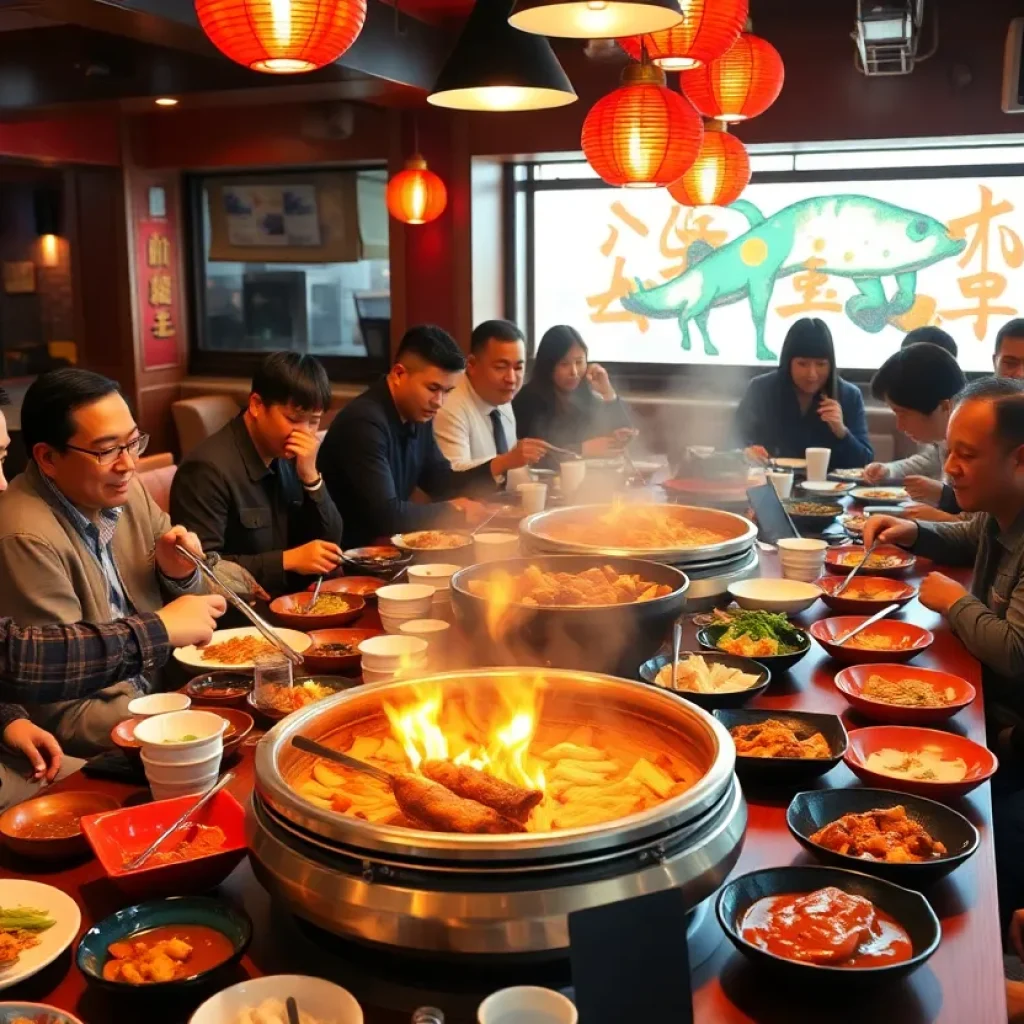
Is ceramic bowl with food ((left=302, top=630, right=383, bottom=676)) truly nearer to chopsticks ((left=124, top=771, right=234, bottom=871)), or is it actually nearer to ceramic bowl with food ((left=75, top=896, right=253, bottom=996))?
chopsticks ((left=124, top=771, right=234, bottom=871))

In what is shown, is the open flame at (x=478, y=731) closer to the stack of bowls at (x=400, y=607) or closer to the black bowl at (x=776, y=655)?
the black bowl at (x=776, y=655)

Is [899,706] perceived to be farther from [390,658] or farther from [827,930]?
[390,658]

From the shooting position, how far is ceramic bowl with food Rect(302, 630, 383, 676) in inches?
93.8

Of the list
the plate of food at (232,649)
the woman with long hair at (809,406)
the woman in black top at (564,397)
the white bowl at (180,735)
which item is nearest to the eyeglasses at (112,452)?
the plate of food at (232,649)

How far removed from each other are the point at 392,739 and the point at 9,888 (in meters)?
0.60

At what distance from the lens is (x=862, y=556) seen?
341cm

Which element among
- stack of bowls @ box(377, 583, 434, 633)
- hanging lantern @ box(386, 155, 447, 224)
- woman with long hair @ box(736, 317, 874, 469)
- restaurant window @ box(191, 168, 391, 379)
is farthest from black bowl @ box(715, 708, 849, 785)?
restaurant window @ box(191, 168, 391, 379)

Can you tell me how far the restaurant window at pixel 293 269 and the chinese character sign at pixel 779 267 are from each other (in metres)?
1.33

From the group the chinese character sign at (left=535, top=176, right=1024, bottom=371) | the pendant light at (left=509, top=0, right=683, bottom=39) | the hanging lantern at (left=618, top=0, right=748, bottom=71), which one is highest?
the hanging lantern at (left=618, top=0, right=748, bottom=71)

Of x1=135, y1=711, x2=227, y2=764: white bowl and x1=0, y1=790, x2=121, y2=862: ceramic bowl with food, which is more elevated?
x1=135, y1=711, x2=227, y2=764: white bowl

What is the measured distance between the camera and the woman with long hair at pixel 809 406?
19.3ft

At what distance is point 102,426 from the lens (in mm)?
2568

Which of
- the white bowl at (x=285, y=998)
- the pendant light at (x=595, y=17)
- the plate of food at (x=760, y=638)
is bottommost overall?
the white bowl at (x=285, y=998)

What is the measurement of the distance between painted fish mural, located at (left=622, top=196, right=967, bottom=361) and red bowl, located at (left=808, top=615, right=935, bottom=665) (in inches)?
199
